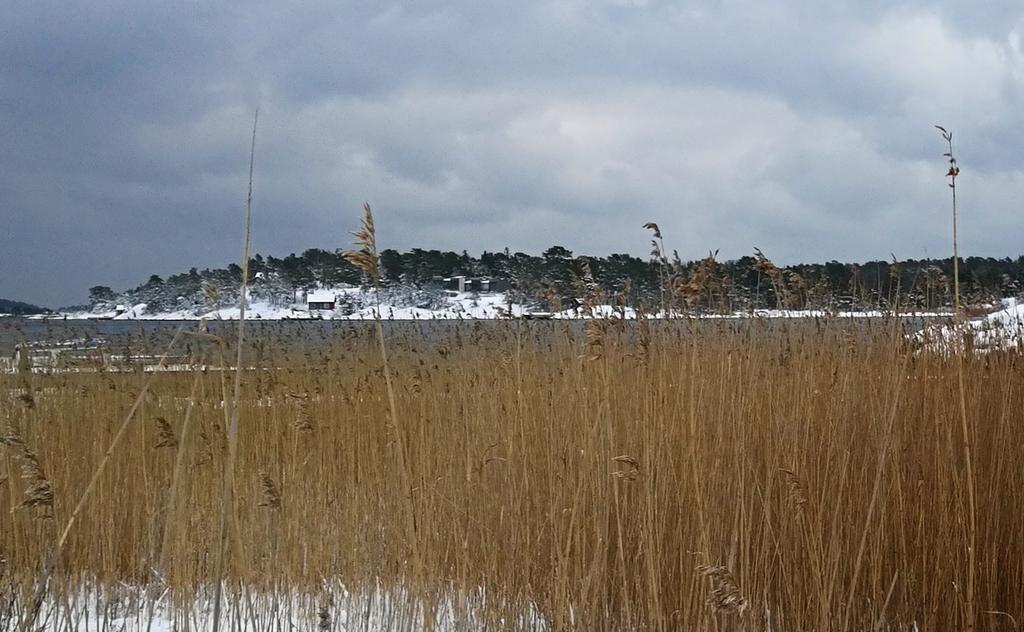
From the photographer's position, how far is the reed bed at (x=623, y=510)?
7.97 feet

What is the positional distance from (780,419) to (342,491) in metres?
2.58

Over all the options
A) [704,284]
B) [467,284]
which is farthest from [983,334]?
[467,284]

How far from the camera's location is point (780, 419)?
292cm

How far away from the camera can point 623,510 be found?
2.72m

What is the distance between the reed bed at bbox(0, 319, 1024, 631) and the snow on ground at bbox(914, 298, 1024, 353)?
0.37 feet

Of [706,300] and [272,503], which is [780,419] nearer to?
[706,300]

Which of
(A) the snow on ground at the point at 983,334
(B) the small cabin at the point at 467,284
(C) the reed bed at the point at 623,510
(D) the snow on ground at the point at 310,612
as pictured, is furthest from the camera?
(B) the small cabin at the point at 467,284

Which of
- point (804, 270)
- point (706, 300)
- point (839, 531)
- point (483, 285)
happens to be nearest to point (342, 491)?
point (706, 300)

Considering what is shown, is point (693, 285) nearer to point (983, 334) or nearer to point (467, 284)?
point (983, 334)

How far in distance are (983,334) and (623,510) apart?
3.34 m

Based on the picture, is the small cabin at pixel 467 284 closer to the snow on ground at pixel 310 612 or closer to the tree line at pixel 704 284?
the tree line at pixel 704 284

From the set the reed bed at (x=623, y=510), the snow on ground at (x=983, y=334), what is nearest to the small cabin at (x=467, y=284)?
the snow on ground at (x=983, y=334)

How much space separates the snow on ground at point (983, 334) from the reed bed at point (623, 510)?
113 mm

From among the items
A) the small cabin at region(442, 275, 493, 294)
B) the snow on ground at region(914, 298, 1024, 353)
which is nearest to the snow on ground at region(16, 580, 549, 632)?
the snow on ground at region(914, 298, 1024, 353)
